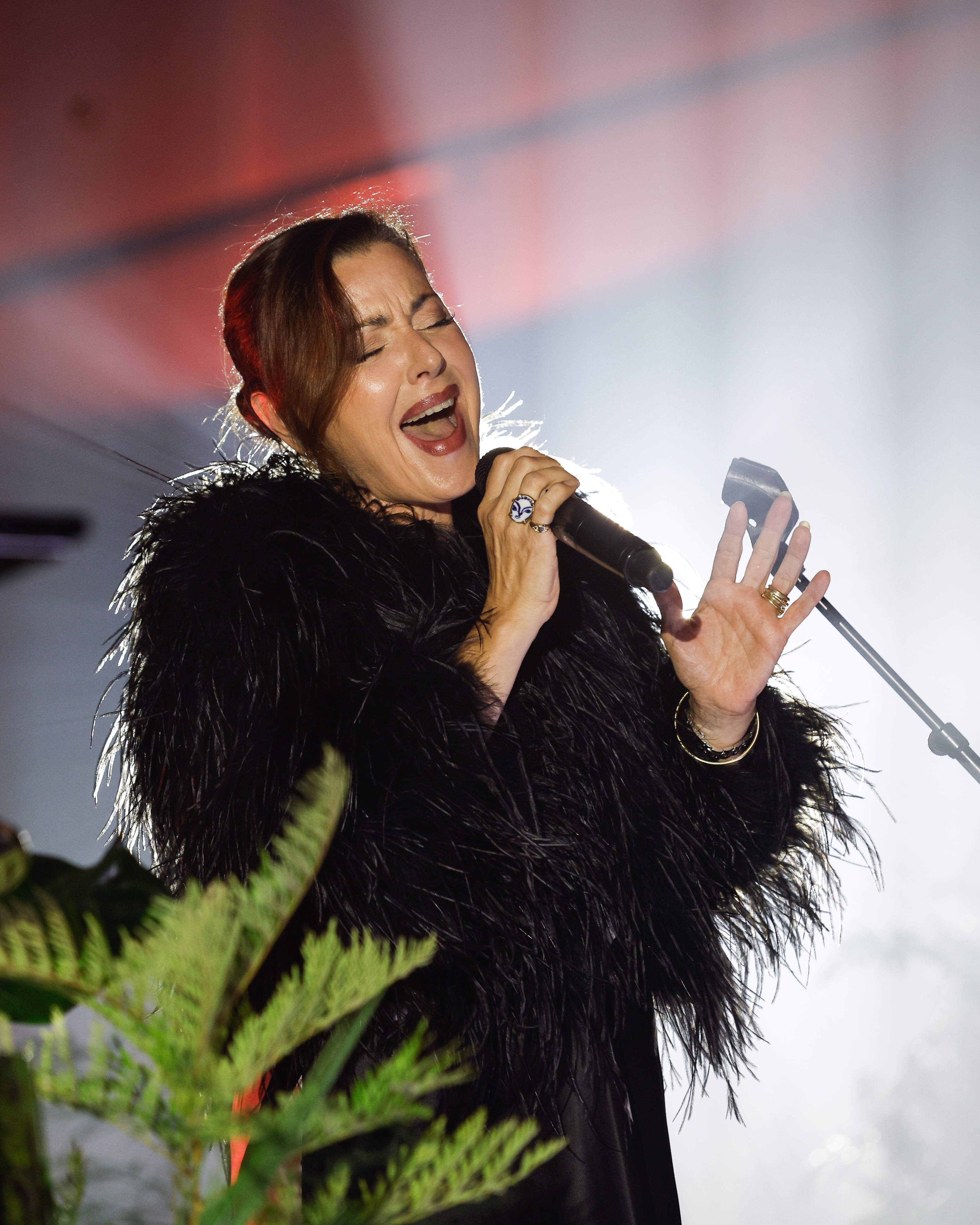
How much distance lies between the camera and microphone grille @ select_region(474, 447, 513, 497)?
124 cm

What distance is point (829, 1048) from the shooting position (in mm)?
2055

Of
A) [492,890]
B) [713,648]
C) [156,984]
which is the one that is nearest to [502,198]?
[713,648]

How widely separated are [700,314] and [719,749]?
1.37m

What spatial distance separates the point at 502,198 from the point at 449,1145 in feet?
7.07

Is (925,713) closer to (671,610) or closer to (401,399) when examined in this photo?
(671,610)

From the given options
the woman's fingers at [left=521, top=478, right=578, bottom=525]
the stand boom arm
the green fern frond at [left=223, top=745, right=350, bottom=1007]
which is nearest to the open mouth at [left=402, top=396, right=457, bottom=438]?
the woman's fingers at [left=521, top=478, right=578, bottom=525]

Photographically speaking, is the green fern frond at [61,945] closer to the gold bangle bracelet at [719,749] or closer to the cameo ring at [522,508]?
the cameo ring at [522,508]

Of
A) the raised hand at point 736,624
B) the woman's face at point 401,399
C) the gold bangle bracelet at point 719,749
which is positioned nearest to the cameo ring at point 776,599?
the raised hand at point 736,624

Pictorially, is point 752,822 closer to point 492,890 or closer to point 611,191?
point 492,890

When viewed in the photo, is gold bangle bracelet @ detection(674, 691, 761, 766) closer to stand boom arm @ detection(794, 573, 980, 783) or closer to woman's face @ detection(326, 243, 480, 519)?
stand boom arm @ detection(794, 573, 980, 783)

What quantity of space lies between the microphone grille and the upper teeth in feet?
0.30

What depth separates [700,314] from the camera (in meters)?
2.18

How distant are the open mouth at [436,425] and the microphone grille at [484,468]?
0.07 meters

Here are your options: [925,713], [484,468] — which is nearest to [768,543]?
[925,713]
